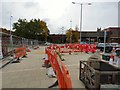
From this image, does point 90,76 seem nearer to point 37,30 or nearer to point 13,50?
point 13,50

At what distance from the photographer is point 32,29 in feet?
266

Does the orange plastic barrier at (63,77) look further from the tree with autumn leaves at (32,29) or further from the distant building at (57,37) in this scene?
the distant building at (57,37)

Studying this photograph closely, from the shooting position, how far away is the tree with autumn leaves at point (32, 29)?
80.5m

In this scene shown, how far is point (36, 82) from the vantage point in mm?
8250

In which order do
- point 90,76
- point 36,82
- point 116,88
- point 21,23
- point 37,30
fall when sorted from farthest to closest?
point 21,23 → point 37,30 → point 36,82 → point 90,76 → point 116,88

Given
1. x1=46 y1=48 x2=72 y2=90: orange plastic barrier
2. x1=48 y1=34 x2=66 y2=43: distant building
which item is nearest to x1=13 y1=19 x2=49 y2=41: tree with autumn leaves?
x1=48 y1=34 x2=66 y2=43: distant building

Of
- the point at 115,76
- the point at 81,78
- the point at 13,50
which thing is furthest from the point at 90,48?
the point at 115,76

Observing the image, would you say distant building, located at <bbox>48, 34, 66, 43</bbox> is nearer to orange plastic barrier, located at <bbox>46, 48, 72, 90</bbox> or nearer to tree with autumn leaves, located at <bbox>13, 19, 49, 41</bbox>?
tree with autumn leaves, located at <bbox>13, 19, 49, 41</bbox>

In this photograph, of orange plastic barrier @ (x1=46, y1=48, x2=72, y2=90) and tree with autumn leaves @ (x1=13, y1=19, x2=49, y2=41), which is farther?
tree with autumn leaves @ (x1=13, y1=19, x2=49, y2=41)

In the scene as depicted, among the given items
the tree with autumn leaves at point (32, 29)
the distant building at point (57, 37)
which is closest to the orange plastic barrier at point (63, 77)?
the tree with autumn leaves at point (32, 29)

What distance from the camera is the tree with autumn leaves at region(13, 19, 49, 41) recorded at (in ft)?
264

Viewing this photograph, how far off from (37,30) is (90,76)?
74631 millimetres

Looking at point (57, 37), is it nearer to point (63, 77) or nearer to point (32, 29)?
point (32, 29)

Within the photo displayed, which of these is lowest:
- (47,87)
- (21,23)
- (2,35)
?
(47,87)
